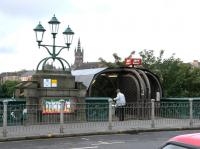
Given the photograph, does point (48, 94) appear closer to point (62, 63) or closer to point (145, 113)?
point (62, 63)

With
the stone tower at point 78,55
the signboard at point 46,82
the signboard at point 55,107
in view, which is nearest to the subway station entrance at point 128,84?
the signboard at point 46,82

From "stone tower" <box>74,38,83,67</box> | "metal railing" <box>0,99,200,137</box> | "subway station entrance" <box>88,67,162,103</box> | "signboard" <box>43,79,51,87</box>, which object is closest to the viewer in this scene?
"metal railing" <box>0,99,200,137</box>

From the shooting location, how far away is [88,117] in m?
19.3

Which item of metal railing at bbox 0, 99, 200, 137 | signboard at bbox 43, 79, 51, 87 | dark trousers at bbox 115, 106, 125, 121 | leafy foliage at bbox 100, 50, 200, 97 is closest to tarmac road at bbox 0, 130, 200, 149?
metal railing at bbox 0, 99, 200, 137

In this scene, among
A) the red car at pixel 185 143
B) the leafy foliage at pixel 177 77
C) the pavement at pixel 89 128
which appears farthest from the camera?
the leafy foliage at pixel 177 77

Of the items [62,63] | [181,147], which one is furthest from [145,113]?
[181,147]

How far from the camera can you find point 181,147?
4473 millimetres


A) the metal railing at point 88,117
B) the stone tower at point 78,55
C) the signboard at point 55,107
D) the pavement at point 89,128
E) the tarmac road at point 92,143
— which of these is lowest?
the tarmac road at point 92,143

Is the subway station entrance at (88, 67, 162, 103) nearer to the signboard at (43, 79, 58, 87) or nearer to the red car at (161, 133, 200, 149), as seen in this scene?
the signboard at (43, 79, 58, 87)

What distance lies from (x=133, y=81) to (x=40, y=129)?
919 cm

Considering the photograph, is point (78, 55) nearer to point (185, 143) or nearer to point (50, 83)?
point (50, 83)

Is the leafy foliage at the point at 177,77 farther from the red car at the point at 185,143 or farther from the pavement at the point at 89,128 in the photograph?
the red car at the point at 185,143

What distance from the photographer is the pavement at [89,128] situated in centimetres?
1602

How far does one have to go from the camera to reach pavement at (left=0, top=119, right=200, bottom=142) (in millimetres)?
16016
